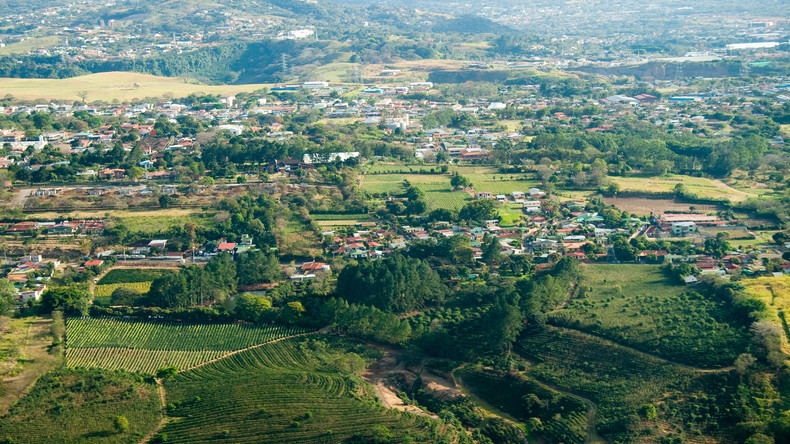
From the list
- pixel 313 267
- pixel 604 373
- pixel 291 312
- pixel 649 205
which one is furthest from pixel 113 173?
pixel 604 373

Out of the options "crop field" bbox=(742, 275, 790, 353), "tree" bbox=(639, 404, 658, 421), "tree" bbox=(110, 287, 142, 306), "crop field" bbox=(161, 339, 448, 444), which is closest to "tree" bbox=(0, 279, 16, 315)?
"tree" bbox=(110, 287, 142, 306)

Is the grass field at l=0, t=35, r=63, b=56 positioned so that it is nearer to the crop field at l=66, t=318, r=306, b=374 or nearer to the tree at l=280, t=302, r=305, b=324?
the crop field at l=66, t=318, r=306, b=374

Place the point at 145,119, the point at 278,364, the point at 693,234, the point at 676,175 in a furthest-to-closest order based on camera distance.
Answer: the point at 145,119 → the point at 676,175 → the point at 693,234 → the point at 278,364

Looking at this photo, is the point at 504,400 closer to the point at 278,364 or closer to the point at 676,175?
the point at 278,364

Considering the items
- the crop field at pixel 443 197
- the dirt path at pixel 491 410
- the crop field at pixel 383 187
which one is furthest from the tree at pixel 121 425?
the crop field at pixel 383 187

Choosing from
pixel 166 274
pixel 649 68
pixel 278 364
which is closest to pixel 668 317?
pixel 278 364
